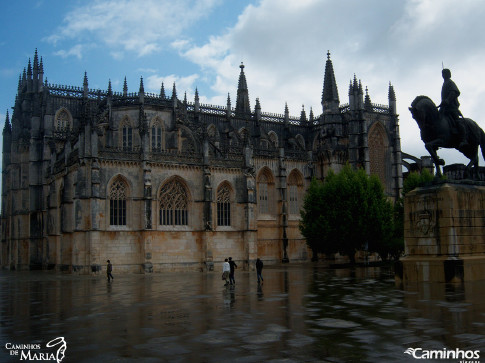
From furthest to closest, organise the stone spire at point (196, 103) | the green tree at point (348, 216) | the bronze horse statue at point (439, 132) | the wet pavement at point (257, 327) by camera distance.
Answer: the stone spire at point (196, 103) → the green tree at point (348, 216) → the bronze horse statue at point (439, 132) → the wet pavement at point (257, 327)

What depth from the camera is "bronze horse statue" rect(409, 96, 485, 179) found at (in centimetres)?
2000

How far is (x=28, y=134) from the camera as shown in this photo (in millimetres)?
55781

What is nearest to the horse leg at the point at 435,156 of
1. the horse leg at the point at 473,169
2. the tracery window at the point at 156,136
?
the horse leg at the point at 473,169

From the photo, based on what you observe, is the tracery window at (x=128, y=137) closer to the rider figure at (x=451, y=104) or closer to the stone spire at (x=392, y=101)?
the stone spire at (x=392, y=101)

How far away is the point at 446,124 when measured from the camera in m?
20.2

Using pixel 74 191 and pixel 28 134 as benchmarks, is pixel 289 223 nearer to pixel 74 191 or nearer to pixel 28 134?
pixel 74 191

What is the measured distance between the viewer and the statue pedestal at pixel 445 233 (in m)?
18.8

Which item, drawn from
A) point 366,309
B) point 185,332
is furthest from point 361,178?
point 185,332

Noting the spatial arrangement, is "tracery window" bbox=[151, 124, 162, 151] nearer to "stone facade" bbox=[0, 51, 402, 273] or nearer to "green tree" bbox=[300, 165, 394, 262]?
"stone facade" bbox=[0, 51, 402, 273]

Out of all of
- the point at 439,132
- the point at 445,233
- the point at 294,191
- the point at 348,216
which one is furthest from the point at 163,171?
the point at 445,233

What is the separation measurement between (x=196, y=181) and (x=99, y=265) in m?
10.7

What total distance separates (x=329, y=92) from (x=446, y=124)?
155ft
